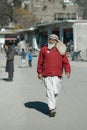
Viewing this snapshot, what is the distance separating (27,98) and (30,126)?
4.85 meters

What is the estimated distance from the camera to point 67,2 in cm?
13612

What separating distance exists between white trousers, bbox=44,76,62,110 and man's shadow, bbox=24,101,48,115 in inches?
18.5

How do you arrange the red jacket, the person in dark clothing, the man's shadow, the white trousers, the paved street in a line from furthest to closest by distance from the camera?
the person in dark clothing
the man's shadow
the red jacket
the white trousers
the paved street

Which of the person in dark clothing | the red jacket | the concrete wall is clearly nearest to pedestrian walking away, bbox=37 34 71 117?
the red jacket

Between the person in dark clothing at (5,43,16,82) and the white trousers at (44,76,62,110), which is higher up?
the white trousers at (44,76,62,110)

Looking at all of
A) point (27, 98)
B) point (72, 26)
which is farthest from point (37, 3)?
point (27, 98)

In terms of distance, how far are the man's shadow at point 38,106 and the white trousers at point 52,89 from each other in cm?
47

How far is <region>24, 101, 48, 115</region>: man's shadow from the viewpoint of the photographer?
468 inches

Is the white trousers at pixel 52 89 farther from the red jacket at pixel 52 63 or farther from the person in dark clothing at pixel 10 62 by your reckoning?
the person in dark clothing at pixel 10 62

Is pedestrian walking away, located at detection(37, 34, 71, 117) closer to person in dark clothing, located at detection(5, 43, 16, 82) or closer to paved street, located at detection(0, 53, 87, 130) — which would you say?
paved street, located at detection(0, 53, 87, 130)

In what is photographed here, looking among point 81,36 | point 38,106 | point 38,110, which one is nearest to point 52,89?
point 38,110

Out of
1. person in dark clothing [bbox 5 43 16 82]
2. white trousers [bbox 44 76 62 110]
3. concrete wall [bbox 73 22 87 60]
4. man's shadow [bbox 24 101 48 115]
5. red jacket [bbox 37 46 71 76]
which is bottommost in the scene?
concrete wall [bbox 73 22 87 60]

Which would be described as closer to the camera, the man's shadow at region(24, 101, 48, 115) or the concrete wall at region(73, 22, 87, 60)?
the man's shadow at region(24, 101, 48, 115)

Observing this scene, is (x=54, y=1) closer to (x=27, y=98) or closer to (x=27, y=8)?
(x=27, y=8)
